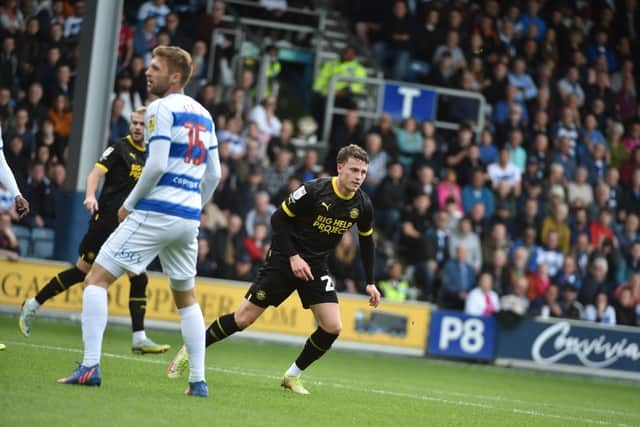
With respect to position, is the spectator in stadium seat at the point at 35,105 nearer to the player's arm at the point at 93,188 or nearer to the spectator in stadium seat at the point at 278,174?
the spectator in stadium seat at the point at 278,174

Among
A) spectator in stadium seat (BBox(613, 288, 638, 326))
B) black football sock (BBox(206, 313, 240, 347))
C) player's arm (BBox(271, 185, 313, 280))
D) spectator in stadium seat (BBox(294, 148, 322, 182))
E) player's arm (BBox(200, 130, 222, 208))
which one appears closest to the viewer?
player's arm (BBox(200, 130, 222, 208))

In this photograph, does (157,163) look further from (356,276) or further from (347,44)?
(347,44)

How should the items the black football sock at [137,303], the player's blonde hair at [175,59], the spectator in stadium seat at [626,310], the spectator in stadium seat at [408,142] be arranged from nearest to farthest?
the player's blonde hair at [175,59] → the black football sock at [137,303] → the spectator in stadium seat at [626,310] → the spectator in stadium seat at [408,142]

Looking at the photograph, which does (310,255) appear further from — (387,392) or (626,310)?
(626,310)

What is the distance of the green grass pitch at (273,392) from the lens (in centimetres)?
724

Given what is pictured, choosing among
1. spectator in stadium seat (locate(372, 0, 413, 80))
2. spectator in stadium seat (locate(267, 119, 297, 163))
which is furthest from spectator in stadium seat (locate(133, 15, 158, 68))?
spectator in stadium seat (locate(372, 0, 413, 80))

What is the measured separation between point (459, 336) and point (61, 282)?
7171 millimetres

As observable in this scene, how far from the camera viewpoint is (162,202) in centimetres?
761

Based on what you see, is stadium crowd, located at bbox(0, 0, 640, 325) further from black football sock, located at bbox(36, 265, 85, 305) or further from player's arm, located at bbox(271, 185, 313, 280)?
player's arm, located at bbox(271, 185, 313, 280)

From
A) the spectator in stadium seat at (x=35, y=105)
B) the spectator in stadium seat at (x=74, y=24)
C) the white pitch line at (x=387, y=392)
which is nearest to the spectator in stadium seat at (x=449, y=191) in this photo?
the spectator in stadium seat at (x=74, y=24)

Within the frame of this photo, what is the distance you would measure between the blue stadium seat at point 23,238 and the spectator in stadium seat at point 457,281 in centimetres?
593

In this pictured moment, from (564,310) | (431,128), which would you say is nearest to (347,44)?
(431,128)

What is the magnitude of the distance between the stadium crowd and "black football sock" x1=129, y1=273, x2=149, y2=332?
410cm

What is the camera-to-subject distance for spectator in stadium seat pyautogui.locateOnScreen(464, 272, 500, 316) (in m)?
17.5
